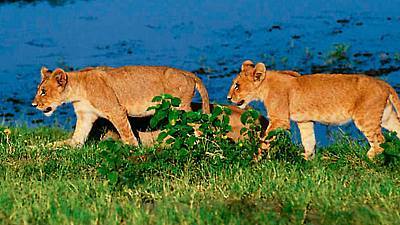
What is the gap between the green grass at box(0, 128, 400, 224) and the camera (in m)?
6.25

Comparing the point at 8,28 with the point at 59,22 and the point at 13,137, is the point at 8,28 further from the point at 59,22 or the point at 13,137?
the point at 13,137

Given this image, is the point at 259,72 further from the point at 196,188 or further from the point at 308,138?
the point at 196,188

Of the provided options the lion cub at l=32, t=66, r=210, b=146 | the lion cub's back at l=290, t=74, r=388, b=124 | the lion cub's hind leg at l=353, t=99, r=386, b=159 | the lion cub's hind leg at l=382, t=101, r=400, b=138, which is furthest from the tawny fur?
the lion cub's hind leg at l=353, t=99, r=386, b=159

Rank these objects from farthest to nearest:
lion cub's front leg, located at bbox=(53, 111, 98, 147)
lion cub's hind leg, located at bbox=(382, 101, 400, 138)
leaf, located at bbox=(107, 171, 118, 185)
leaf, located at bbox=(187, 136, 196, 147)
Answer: lion cub's front leg, located at bbox=(53, 111, 98, 147) → lion cub's hind leg, located at bbox=(382, 101, 400, 138) → leaf, located at bbox=(187, 136, 196, 147) → leaf, located at bbox=(107, 171, 118, 185)

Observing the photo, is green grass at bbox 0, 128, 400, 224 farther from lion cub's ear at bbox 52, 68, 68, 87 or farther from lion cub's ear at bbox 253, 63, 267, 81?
lion cub's ear at bbox 253, 63, 267, 81

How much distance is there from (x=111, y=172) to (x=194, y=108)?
2993 millimetres

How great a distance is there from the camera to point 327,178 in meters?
7.23

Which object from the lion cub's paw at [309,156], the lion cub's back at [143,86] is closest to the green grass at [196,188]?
the lion cub's paw at [309,156]

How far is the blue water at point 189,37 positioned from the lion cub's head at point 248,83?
13.0 ft

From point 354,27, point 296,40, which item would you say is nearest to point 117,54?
point 296,40

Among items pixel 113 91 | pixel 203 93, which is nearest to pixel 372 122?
pixel 203 93

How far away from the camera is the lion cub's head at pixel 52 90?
368 inches

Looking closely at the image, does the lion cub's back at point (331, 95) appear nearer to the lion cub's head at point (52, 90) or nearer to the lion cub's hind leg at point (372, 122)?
the lion cub's hind leg at point (372, 122)

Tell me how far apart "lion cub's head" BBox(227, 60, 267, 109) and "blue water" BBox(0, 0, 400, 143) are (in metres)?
3.96
